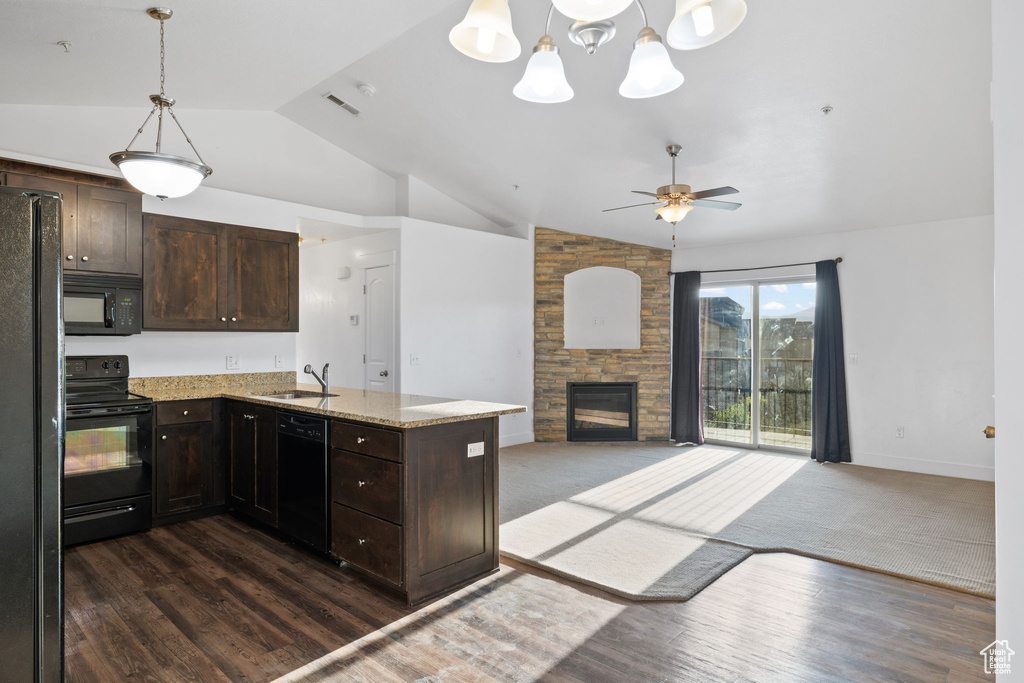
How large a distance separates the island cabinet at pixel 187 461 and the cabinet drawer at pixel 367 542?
1.52 metres

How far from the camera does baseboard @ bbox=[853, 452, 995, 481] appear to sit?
212 inches

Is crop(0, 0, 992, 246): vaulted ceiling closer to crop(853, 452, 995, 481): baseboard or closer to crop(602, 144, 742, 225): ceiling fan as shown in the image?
crop(602, 144, 742, 225): ceiling fan

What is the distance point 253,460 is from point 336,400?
0.80 metres

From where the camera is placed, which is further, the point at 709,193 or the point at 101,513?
the point at 709,193

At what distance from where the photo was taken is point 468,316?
6.44m

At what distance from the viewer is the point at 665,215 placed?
169 inches

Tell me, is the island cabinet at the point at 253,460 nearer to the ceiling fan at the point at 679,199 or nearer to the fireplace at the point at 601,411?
the ceiling fan at the point at 679,199

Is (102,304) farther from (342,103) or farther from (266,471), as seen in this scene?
(342,103)

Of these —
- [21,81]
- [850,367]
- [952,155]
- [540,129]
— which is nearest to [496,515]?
[540,129]

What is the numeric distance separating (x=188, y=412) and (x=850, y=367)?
6319 mm

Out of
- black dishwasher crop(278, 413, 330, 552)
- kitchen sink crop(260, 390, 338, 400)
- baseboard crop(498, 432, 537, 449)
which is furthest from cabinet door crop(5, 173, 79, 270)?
baseboard crop(498, 432, 537, 449)

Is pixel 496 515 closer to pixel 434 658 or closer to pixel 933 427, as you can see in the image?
pixel 434 658

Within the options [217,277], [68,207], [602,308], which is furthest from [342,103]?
[602,308]

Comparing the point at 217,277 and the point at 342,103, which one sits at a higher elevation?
the point at 342,103
